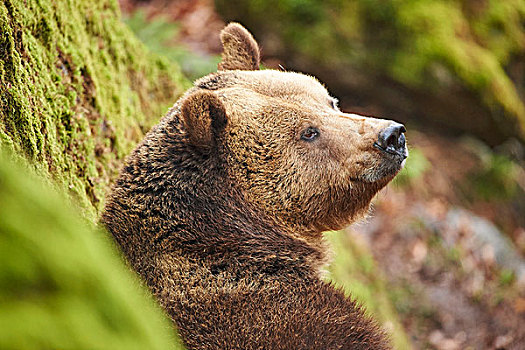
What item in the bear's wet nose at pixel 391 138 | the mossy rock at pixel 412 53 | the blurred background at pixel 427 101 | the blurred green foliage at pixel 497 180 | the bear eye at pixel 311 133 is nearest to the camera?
the bear's wet nose at pixel 391 138

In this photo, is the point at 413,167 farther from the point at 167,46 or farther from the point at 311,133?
the point at 311,133

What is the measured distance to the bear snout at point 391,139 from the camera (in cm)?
420

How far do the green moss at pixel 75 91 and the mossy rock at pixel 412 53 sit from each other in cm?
423

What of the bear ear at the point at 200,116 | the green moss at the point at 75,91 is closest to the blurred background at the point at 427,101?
the green moss at the point at 75,91

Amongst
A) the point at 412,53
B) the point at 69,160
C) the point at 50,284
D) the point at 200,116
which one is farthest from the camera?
the point at 412,53

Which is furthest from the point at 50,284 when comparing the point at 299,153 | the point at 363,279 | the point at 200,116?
the point at 363,279

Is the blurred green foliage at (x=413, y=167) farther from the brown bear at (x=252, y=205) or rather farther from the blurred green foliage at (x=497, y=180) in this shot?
the brown bear at (x=252, y=205)

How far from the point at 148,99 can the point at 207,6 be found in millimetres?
6430

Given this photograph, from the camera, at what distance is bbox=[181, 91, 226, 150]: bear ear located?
12.8ft

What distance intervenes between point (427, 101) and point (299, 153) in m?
7.44

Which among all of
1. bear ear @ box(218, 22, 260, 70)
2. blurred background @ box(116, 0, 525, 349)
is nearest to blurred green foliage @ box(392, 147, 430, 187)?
blurred background @ box(116, 0, 525, 349)

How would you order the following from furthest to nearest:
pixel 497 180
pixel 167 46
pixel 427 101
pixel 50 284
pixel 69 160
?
1. pixel 497 180
2. pixel 427 101
3. pixel 167 46
4. pixel 69 160
5. pixel 50 284

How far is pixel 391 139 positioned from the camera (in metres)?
4.23

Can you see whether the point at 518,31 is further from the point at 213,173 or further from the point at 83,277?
the point at 83,277
